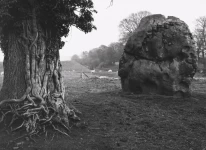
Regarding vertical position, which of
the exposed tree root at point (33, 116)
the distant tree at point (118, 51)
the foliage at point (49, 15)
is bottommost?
the exposed tree root at point (33, 116)

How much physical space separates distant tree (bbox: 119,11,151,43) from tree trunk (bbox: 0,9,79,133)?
3846 cm

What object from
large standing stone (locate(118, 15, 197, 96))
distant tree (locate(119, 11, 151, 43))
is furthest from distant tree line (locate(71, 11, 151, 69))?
large standing stone (locate(118, 15, 197, 96))

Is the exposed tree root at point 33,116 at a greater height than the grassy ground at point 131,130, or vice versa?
the exposed tree root at point 33,116

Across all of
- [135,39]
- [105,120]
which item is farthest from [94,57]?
[105,120]

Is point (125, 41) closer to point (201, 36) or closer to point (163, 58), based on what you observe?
point (201, 36)

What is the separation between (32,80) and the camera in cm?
531

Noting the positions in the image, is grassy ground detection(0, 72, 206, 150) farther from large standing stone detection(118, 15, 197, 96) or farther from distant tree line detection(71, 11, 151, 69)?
distant tree line detection(71, 11, 151, 69)

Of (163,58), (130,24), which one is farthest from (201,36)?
(163,58)

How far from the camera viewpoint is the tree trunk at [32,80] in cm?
522

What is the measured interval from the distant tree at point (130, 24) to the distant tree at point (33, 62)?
126 ft

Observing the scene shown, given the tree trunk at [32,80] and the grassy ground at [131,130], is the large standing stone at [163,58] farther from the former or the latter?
the tree trunk at [32,80]

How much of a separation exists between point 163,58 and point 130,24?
3566cm

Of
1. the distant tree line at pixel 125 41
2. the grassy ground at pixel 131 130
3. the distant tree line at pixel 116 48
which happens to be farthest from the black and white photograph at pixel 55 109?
the distant tree line at pixel 116 48

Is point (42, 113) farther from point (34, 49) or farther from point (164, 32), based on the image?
point (164, 32)
